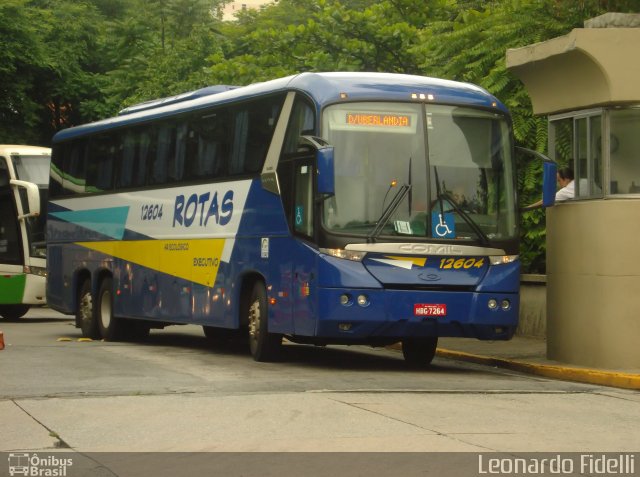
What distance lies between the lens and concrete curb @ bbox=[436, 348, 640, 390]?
49.8 ft

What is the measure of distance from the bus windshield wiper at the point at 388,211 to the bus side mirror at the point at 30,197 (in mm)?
16645

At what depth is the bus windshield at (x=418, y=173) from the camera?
50.9 feet

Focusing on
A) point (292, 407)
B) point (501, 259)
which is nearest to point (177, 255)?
point (501, 259)

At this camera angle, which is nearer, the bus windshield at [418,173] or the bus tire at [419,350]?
the bus windshield at [418,173]

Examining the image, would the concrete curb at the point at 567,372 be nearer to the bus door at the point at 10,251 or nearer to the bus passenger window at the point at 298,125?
the bus passenger window at the point at 298,125

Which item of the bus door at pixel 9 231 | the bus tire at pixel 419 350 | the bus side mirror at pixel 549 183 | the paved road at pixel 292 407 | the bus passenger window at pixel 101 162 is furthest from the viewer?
the bus door at pixel 9 231

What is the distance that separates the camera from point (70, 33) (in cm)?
4809

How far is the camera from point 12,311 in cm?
3225

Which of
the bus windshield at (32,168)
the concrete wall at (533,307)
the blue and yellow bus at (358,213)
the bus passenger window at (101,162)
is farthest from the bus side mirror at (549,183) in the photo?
the bus windshield at (32,168)

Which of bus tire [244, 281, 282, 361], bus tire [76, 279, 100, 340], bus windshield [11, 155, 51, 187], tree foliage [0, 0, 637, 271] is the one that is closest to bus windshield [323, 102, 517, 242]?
bus tire [244, 281, 282, 361]

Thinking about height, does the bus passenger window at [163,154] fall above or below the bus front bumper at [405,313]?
above
